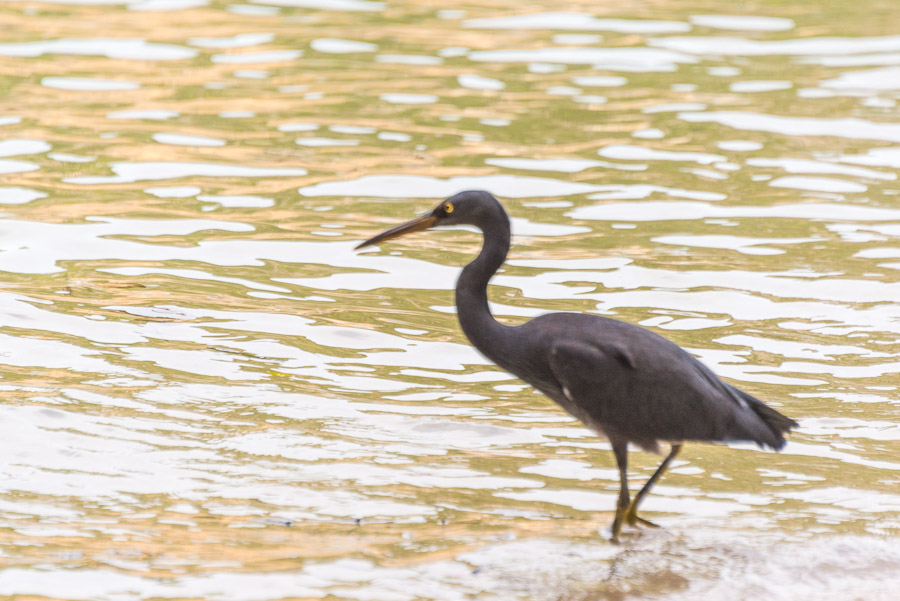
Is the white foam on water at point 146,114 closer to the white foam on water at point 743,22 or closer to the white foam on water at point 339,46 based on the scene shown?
the white foam on water at point 339,46

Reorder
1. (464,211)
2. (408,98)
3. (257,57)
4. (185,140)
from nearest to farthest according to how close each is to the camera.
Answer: (464,211) → (185,140) → (408,98) → (257,57)

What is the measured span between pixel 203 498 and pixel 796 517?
2.84m

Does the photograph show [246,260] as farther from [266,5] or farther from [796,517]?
[266,5]

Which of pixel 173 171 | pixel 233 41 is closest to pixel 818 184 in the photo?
pixel 173 171

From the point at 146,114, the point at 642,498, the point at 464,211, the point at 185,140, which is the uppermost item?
the point at 464,211

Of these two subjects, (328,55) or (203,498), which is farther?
(328,55)

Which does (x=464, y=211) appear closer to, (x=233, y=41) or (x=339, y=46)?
(x=339, y=46)

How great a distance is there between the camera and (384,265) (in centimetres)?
1052

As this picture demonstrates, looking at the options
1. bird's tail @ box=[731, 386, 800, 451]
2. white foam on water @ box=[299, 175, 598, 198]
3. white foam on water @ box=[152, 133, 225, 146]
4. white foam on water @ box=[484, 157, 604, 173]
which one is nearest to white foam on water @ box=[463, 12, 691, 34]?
white foam on water @ box=[484, 157, 604, 173]

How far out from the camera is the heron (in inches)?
247

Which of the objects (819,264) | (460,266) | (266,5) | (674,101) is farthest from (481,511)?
(266,5)

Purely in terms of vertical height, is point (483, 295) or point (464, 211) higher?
point (464, 211)

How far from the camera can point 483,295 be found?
6.74 metres

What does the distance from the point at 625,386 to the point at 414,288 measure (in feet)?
12.6
